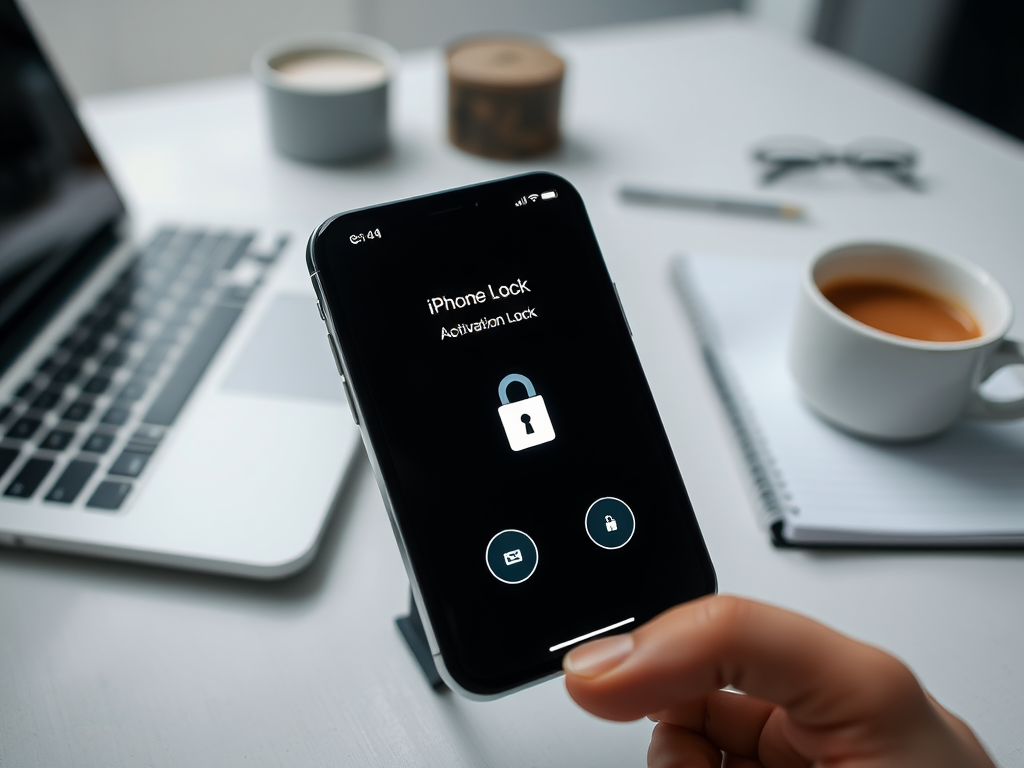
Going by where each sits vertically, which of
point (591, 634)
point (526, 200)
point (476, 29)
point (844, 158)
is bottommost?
point (476, 29)

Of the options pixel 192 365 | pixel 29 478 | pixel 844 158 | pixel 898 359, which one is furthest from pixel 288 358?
pixel 844 158

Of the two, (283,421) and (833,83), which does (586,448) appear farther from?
(833,83)

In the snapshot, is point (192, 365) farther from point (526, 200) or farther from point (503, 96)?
point (503, 96)

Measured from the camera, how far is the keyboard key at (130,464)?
1.49 feet

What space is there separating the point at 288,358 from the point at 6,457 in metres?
0.17

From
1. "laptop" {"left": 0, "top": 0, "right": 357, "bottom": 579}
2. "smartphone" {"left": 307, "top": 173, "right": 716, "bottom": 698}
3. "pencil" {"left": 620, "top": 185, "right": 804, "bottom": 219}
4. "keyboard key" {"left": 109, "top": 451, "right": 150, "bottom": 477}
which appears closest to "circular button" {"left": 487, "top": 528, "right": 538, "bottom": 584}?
"smartphone" {"left": 307, "top": 173, "right": 716, "bottom": 698}

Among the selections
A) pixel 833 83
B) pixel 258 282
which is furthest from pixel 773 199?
pixel 258 282

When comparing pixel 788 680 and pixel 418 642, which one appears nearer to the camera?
pixel 788 680

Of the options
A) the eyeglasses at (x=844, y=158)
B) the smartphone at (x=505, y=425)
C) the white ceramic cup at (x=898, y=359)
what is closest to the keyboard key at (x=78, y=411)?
the smartphone at (x=505, y=425)

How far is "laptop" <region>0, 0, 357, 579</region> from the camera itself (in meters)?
0.43

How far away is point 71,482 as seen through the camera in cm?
44

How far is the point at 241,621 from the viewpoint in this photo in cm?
41

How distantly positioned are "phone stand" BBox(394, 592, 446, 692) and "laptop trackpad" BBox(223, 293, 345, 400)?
6.3 inches

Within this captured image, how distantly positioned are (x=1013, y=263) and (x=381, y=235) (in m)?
0.62
